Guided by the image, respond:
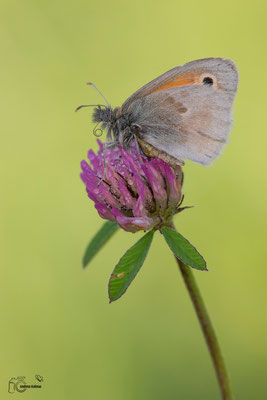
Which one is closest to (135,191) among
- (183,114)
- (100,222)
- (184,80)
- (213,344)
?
(183,114)

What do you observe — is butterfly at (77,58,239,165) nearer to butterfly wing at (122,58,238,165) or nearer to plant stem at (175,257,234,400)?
butterfly wing at (122,58,238,165)

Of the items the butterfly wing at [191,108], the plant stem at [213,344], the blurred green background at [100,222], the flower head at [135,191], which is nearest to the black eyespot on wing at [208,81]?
the butterfly wing at [191,108]

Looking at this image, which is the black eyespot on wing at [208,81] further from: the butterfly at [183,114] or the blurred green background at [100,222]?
the blurred green background at [100,222]

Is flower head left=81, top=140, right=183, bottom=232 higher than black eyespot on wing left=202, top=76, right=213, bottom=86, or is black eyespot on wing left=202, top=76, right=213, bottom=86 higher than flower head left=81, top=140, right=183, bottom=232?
black eyespot on wing left=202, top=76, right=213, bottom=86

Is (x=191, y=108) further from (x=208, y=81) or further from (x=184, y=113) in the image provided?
(x=208, y=81)

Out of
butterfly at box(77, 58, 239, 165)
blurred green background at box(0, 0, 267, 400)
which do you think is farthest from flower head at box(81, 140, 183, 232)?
blurred green background at box(0, 0, 267, 400)

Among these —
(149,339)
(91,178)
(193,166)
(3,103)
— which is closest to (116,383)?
(149,339)
